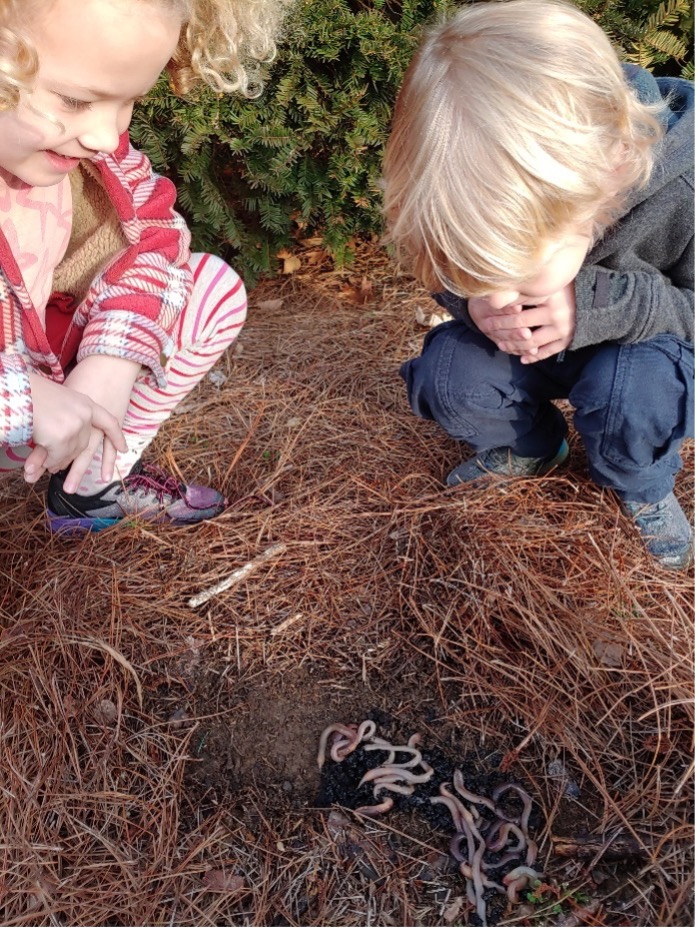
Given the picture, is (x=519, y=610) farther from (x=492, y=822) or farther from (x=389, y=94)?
(x=389, y=94)

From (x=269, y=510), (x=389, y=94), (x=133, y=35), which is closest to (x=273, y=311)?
(x=389, y=94)

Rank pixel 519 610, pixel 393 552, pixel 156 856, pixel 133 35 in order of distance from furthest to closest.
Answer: pixel 393 552 < pixel 519 610 < pixel 156 856 < pixel 133 35

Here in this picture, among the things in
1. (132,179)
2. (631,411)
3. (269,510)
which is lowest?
(269,510)

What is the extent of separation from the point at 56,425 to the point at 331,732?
2.85 ft

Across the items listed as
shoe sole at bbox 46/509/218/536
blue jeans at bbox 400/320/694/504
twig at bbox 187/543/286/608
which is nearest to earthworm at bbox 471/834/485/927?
twig at bbox 187/543/286/608

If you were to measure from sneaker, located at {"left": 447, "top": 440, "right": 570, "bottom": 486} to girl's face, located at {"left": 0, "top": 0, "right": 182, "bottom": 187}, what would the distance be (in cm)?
124

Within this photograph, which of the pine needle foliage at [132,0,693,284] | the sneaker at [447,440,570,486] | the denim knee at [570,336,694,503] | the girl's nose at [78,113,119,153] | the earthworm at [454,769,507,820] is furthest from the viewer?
the pine needle foliage at [132,0,693,284]

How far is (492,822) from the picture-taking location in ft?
5.32

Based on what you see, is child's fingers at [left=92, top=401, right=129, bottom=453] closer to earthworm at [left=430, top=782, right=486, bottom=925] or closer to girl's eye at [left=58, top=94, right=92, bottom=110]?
girl's eye at [left=58, top=94, right=92, bottom=110]

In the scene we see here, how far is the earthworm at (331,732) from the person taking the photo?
1744 mm

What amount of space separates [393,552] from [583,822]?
2.48 ft

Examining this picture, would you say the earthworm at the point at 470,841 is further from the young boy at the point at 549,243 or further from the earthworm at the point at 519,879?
the young boy at the point at 549,243

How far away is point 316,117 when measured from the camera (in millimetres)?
2570

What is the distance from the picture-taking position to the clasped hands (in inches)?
62.6
